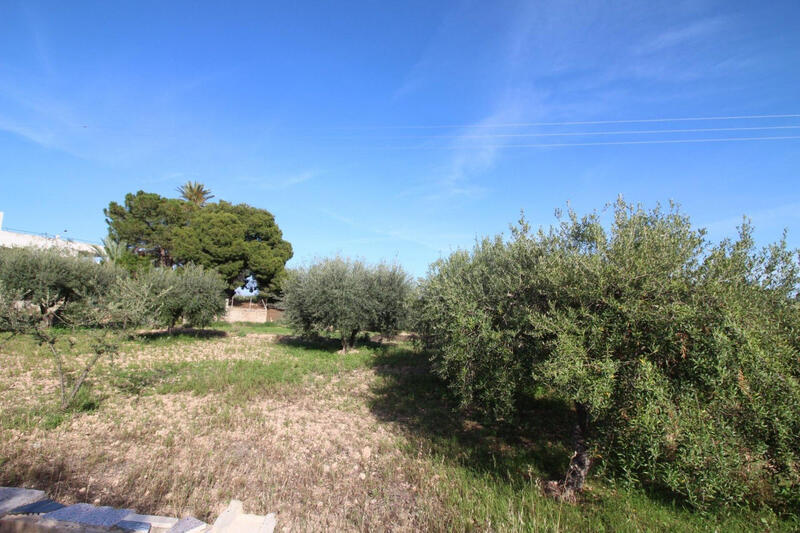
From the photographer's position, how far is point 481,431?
10.1 metres

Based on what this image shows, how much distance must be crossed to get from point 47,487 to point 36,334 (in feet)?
17.4

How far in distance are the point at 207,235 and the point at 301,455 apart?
36770 millimetres

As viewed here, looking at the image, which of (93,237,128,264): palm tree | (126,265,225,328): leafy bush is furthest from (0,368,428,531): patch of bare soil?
(93,237,128,264): palm tree

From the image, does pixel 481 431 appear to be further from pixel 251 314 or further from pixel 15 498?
pixel 251 314

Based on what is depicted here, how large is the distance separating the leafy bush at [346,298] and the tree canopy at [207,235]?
2128cm

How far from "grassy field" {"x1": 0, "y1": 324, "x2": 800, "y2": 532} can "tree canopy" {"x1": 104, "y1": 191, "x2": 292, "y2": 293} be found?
26558mm

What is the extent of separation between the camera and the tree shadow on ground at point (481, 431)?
8.00 meters

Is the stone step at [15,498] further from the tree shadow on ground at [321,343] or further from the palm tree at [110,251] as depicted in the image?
the palm tree at [110,251]

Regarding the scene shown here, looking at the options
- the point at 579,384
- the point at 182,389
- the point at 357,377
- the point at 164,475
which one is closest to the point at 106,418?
the point at 182,389

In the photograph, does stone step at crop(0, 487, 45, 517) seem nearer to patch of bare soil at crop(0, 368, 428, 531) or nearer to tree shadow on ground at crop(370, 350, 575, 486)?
patch of bare soil at crop(0, 368, 428, 531)

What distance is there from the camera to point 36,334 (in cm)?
950

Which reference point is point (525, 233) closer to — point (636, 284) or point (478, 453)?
point (636, 284)

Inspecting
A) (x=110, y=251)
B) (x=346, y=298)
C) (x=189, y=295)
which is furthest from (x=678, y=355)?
(x=110, y=251)

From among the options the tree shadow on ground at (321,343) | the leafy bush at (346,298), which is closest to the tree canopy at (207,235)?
the tree shadow on ground at (321,343)
